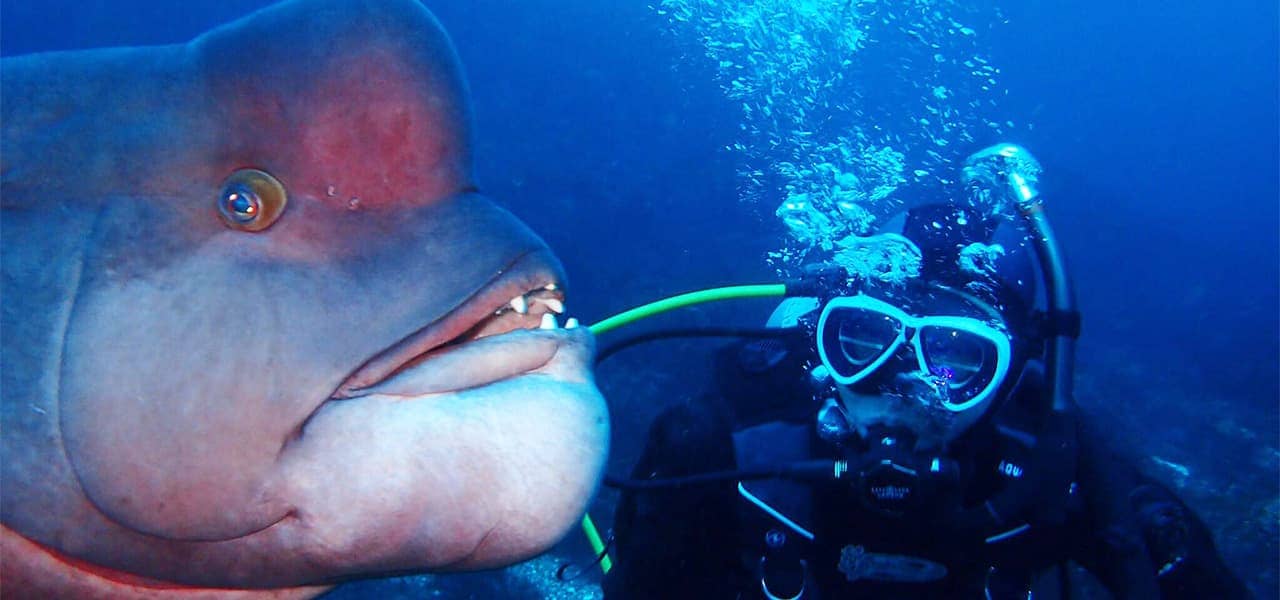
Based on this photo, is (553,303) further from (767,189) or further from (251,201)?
(767,189)

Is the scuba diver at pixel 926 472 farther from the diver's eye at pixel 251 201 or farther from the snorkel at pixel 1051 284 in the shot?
the diver's eye at pixel 251 201

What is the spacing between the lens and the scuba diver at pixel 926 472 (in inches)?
133

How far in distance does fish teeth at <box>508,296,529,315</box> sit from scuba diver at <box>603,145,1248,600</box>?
1.92 meters

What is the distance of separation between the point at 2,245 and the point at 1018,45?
9801 cm

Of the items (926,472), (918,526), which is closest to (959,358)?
(926,472)

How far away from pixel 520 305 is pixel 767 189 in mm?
21632

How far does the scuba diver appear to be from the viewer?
338 centimetres

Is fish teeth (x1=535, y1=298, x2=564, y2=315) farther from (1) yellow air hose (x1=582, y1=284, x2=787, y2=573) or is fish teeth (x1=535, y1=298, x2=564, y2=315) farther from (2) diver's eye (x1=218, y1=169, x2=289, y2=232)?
(1) yellow air hose (x1=582, y1=284, x2=787, y2=573)

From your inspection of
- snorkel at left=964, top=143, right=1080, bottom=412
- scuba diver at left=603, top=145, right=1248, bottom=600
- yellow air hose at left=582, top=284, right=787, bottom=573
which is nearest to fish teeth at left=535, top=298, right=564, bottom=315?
scuba diver at left=603, top=145, right=1248, bottom=600

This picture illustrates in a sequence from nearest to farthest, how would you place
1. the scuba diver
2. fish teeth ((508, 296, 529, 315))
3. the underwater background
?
fish teeth ((508, 296, 529, 315)) → the scuba diver → the underwater background

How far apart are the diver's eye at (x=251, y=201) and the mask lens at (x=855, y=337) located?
2843mm

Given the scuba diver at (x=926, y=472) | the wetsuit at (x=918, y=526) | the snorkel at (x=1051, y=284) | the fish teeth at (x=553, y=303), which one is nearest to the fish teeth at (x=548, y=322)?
the fish teeth at (x=553, y=303)

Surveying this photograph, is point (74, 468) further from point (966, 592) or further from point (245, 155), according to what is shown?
point (966, 592)

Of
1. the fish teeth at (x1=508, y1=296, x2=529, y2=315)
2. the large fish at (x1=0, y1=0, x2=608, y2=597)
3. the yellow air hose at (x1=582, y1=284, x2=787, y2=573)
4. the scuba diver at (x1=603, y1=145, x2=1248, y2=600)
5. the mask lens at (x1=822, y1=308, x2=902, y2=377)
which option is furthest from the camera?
the yellow air hose at (x1=582, y1=284, x2=787, y2=573)
